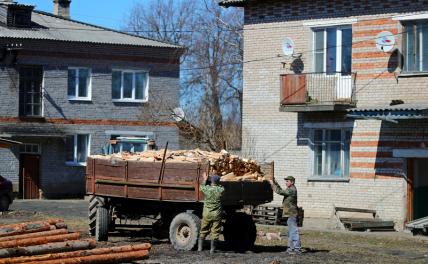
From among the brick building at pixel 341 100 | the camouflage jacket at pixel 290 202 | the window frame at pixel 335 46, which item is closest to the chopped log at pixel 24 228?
the camouflage jacket at pixel 290 202

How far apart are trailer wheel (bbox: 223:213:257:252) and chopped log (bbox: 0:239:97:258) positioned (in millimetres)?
5056

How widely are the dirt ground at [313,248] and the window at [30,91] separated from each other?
12.9 metres

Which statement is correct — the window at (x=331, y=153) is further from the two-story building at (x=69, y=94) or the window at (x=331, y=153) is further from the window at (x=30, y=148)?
the window at (x=30, y=148)

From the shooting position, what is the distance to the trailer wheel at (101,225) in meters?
20.4

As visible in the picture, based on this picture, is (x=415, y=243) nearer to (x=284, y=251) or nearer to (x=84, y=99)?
(x=284, y=251)

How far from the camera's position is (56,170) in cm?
4209

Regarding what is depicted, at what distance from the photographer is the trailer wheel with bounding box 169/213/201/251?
61.2ft

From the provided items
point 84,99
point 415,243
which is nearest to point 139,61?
point 84,99

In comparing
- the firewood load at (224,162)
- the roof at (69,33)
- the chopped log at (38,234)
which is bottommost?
the chopped log at (38,234)

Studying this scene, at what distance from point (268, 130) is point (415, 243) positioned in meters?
8.11

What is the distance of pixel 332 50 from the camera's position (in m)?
28.3

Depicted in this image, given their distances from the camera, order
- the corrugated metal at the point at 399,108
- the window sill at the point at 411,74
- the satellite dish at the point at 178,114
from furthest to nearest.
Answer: the satellite dish at the point at 178,114, the window sill at the point at 411,74, the corrugated metal at the point at 399,108

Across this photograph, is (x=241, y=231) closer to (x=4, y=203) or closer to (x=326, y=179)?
(x=326, y=179)

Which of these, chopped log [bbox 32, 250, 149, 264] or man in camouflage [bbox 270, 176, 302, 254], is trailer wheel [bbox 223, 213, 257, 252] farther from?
chopped log [bbox 32, 250, 149, 264]
